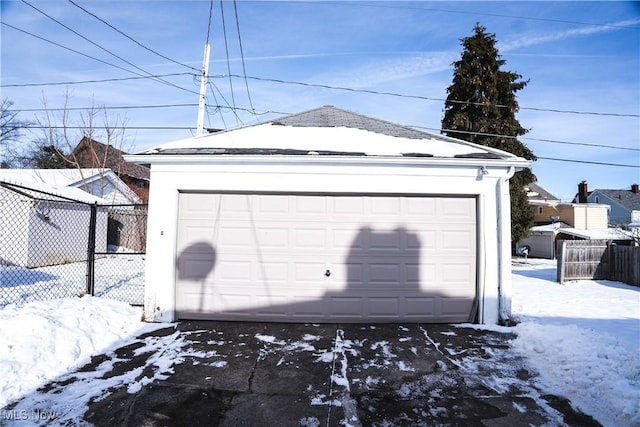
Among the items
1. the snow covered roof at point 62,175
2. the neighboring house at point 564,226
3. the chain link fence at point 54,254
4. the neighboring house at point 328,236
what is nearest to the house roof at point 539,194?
the neighboring house at point 564,226

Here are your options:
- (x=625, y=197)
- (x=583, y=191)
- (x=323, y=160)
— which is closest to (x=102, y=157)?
(x=323, y=160)

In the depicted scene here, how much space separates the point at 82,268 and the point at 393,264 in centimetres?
1143

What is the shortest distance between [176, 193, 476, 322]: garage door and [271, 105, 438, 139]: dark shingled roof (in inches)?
81.7

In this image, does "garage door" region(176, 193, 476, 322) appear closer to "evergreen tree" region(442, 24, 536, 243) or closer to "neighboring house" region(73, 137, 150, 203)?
"evergreen tree" region(442, 24, 536, 243)

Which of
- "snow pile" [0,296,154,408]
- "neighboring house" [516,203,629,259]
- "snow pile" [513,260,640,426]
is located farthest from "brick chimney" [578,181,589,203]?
"snow pile" [0,296,154,408]

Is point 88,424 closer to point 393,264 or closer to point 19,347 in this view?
point 19,347

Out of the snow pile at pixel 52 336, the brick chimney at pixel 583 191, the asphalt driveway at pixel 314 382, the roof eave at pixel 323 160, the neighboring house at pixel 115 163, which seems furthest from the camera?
the brick chimney at pixel 583 191

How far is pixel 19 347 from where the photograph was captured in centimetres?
400

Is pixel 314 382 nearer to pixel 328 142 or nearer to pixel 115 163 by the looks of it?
pixel 328 142

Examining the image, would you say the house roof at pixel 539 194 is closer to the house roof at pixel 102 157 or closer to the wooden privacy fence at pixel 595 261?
the wooden privacy fence at pixel 595 261

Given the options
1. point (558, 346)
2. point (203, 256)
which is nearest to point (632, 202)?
point (558, 346)

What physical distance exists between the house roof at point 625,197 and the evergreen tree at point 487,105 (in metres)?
29.7

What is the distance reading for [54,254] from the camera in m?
13.2

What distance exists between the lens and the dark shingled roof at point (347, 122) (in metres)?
7.35
